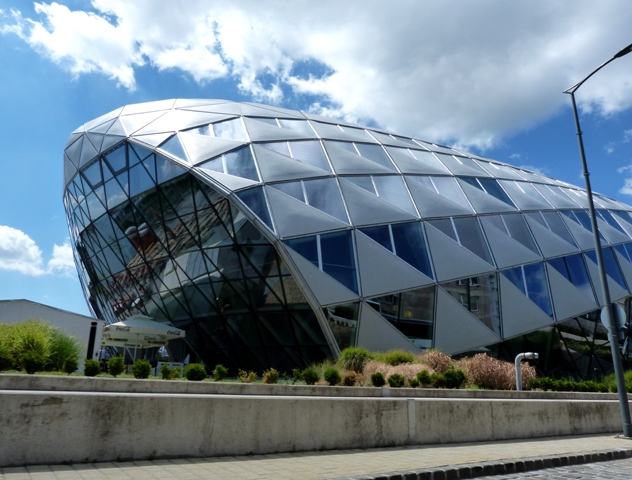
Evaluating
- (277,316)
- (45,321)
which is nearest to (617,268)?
(277,316)

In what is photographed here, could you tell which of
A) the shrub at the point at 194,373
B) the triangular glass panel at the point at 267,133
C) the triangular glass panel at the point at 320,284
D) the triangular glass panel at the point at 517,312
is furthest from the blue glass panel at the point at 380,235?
the shrub at the point at 194,373

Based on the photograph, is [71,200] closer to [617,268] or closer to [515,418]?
[515,418]

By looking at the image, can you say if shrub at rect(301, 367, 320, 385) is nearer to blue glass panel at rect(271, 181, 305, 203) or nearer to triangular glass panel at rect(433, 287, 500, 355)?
triangular glass panel at rect(433, 287, 500, 355)

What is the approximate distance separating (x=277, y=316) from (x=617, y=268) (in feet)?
69.1

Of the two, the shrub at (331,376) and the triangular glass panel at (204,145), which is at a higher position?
the triangular glass panel at (204,145)

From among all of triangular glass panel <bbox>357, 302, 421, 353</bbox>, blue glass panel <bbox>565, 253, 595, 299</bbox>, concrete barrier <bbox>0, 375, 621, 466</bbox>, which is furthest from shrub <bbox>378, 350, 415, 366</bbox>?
blue glass panel <bbox>565, 253, 595, 299</bbox>

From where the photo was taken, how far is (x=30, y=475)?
5066mm

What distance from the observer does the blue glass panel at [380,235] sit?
20031 mm

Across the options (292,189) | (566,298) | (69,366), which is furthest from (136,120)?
(566,298)

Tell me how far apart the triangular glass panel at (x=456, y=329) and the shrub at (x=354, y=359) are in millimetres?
4012

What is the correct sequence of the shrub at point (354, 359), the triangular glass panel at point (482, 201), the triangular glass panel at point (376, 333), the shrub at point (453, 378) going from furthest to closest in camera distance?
the triangular glass panel at point (482, 201)
the triangular glass panel at point (376, 333)
the shrub at point (354, 359)
the shrub at point (453, 378)

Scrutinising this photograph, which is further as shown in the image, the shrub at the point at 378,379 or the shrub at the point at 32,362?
the shrub at the point at 378,379

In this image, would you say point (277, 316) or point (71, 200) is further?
point (71, 200)

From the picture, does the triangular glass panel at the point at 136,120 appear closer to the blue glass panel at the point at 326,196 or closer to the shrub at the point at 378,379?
the blue glass panel at the point at 326,196
